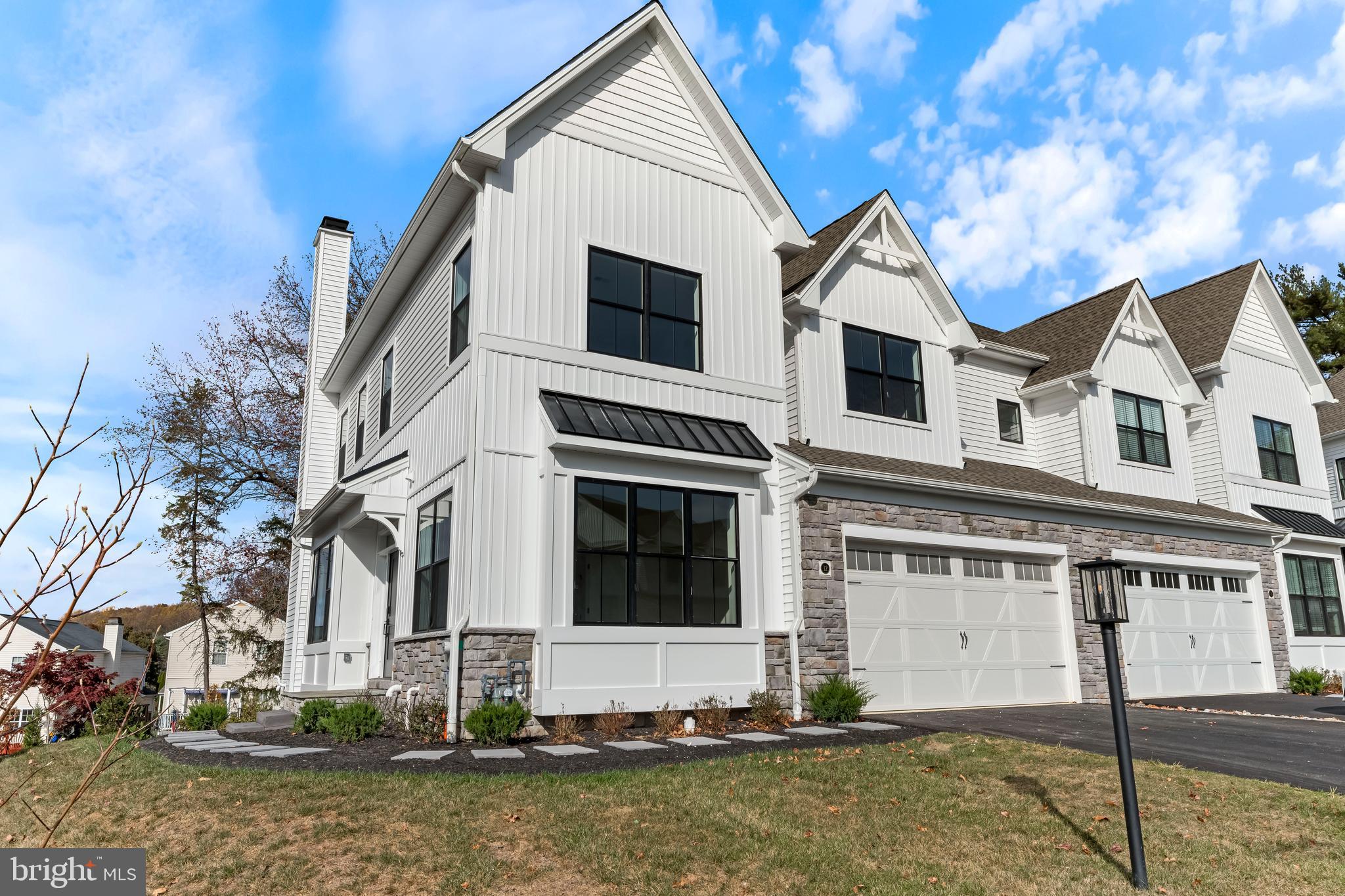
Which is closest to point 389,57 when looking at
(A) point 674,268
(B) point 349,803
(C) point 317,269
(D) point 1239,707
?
(A) point 674,268

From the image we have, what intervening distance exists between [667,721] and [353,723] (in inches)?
145

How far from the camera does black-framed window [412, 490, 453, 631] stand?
1164cm

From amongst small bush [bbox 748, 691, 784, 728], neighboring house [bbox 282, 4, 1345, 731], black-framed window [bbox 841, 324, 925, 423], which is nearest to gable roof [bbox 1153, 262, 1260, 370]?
neighboring house [bbox 282, 4, 1345, 731]

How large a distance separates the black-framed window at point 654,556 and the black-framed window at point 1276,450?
15231 millimetres

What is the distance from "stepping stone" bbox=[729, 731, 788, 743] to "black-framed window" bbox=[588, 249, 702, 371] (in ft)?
16.4

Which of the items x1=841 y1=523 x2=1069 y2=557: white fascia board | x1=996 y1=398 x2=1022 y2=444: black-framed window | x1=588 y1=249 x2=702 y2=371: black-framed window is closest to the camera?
x1=588 y1=249 x2=702 y2=371: black-framed window

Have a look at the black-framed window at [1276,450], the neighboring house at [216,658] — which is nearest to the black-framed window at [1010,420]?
the black-framed window at [1276,450]

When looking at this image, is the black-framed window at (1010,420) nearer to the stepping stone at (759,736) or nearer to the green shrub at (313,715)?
the stepping stone at (759,736)

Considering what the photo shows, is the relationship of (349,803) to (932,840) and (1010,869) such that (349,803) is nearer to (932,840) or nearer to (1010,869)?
(932,840)

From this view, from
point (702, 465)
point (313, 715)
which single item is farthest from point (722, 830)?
point (313, 715)

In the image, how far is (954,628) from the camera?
1407 cm

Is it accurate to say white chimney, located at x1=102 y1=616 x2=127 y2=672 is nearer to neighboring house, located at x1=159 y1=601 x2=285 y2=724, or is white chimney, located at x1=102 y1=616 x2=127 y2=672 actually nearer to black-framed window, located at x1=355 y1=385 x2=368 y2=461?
neighboring house, located at x1=159 y1=601 x2=285 y2=724

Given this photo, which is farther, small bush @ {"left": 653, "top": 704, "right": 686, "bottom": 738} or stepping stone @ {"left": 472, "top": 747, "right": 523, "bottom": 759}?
small bush @ {"left": 653, "top": 704, "right": 686, "bottom": 738}

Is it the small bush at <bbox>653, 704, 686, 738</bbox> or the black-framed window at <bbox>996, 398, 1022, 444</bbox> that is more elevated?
the black-framed window at <bbox>996, 398, 1022, 444</bbox>
